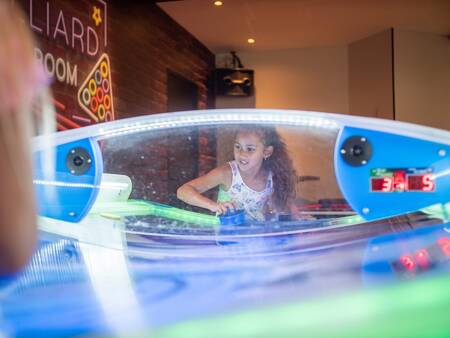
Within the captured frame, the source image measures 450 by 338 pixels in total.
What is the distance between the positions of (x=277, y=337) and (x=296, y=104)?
192 inches

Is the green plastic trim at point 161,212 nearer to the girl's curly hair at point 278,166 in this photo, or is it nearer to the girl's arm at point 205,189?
the girl's arm at point 205,189

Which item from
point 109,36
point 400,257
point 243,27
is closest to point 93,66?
point 109,36

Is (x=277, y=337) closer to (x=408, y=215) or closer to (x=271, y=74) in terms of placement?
(x=408, y=215)

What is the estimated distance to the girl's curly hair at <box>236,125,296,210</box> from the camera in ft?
3.25

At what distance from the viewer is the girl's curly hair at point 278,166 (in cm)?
99

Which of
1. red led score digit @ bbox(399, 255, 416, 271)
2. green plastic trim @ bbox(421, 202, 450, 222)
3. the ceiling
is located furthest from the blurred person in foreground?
the ceiling

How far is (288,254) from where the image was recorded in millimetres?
776

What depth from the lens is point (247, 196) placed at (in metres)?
1.01

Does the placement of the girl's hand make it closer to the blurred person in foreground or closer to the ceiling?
the blurred person in foreground

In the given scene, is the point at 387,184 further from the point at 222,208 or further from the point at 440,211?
the point at 222,208

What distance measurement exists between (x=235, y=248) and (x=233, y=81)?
4319mm

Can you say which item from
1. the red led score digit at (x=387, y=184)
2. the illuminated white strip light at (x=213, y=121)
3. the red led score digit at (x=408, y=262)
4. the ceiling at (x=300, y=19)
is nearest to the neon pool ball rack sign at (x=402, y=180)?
the red led score digit at (x=387, y=184)

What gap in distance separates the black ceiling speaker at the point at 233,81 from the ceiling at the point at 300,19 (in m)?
0.24

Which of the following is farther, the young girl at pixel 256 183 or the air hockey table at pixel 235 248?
the young girl at pixel 256 183
